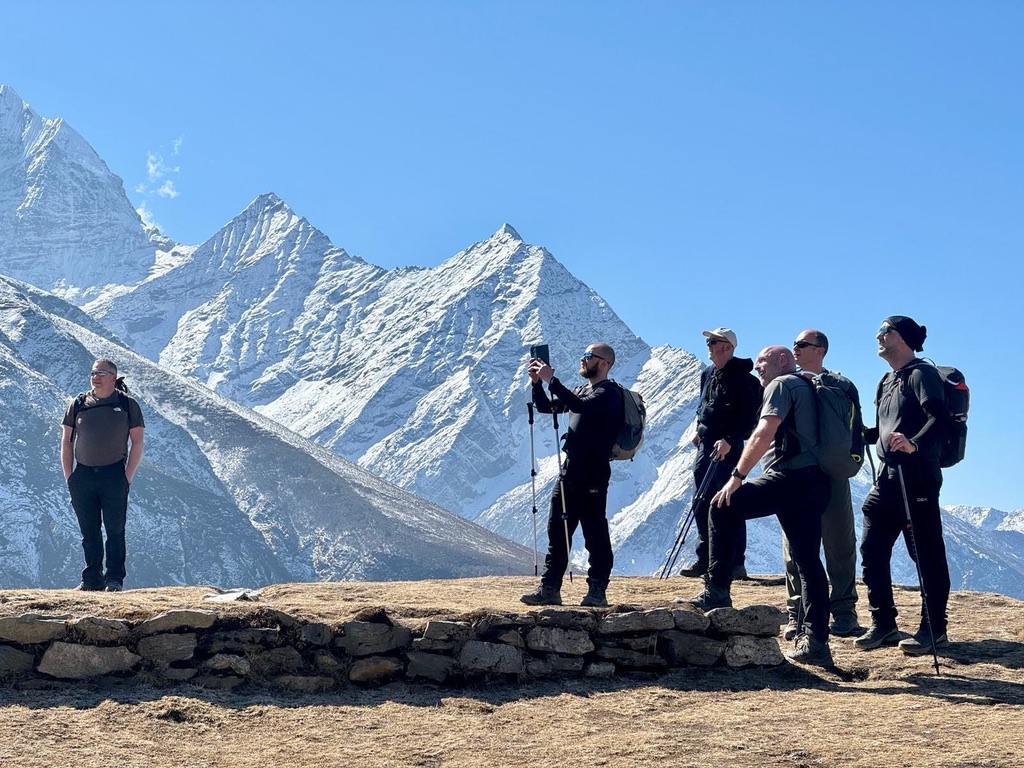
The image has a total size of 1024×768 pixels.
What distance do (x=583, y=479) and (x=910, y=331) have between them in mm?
3159

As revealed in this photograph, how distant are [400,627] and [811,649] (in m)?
3.47

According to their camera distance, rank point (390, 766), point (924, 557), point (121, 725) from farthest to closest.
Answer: point (924, 557), point (121, 725), point (390, 766)

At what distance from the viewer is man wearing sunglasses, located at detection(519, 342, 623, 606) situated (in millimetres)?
10891

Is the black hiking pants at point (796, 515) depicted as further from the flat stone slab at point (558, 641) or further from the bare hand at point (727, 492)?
the flat stone slab at point (558, 641)

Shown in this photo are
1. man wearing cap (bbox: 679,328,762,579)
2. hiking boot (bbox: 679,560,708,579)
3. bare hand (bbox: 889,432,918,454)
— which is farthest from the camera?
hiking boot (bbox: 679,560,708,579)

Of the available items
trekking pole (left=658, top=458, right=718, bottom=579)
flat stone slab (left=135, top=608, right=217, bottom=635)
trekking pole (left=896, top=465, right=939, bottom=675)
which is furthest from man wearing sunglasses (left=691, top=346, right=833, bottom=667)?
flat stone slab (left=135, top=608, right=217, bottom=635)

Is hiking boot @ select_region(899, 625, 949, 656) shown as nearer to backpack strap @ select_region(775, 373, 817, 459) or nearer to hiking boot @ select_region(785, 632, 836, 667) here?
hiking boot @ select_region(785, 632, 836, 667)

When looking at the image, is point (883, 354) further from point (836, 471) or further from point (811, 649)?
point (811, 649)

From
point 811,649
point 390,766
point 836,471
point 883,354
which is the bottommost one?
point 390,766

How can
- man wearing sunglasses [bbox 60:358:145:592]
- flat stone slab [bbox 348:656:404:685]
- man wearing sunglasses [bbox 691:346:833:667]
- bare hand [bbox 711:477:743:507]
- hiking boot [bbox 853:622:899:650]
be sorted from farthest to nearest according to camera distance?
man wearing sunglasses [bbox 60:358:145:592] < hiking boot [bbox 853:622:899:650] < man wearing sunglasses [bbox 691:346:833:667] < bare hand [bbox 711:477:743:507] < flat stone slab [bbox 348:656:404:685]

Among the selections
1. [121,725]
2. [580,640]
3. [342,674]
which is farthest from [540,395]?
[121,725]

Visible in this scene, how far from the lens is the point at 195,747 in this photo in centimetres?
824

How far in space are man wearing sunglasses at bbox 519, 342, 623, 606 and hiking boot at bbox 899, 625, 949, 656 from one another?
8.71 ft

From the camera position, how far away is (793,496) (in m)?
10.1
